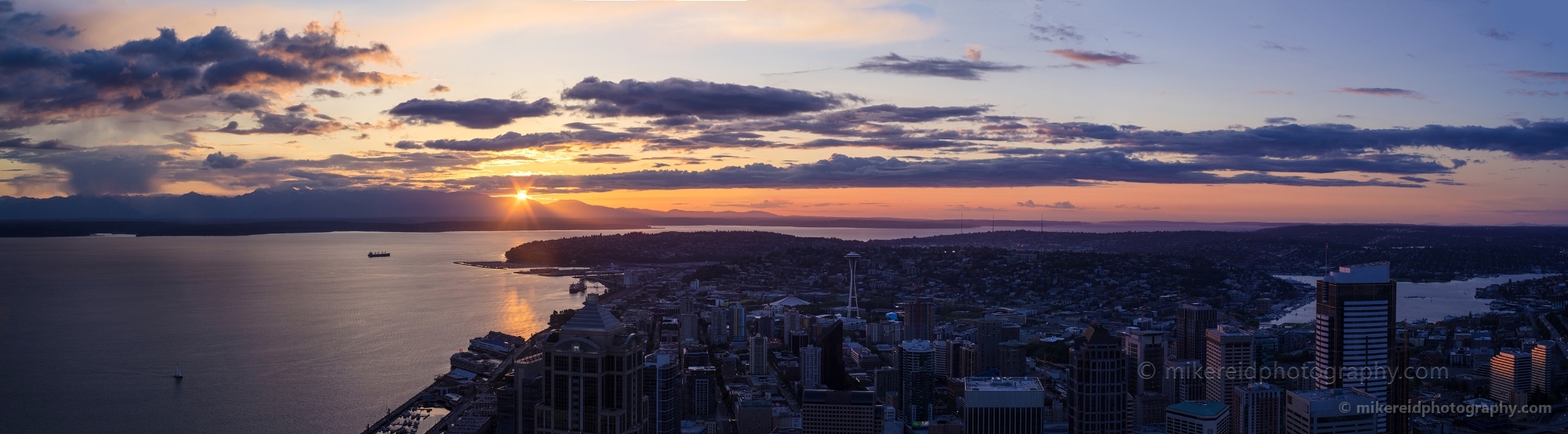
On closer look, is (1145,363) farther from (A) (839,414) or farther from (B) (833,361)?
(A) (839,414)

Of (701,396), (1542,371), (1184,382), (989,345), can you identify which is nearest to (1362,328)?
(1184,382)

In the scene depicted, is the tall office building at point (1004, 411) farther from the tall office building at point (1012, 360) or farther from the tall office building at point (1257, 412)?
the tall office building at point (1012, 360)

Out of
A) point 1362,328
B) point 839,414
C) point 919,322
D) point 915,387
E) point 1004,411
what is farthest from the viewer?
point 919,322

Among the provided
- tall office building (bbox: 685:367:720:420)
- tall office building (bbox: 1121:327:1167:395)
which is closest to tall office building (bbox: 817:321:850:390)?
tall office building (bbox: 685:367:720:420)

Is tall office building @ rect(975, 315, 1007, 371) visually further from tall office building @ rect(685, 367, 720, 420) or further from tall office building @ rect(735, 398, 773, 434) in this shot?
tall office building @ rect(735, 398, 773, 434)

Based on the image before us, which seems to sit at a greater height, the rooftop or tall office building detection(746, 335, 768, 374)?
the rooftop

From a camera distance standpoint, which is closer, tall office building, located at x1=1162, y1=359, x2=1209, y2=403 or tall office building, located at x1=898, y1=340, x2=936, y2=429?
tall office building, located at x1=898, y1=340, x2=936, y2=429

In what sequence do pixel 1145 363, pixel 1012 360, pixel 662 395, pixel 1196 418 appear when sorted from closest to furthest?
pixel 1196 418 < pixel 662 395 < pixel 1145 363 < pixel 1012 360

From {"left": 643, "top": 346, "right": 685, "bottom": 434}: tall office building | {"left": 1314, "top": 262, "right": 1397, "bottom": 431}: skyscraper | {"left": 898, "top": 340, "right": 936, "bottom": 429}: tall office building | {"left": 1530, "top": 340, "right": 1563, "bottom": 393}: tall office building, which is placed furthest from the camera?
{"left": 1530, "top": 340, "right": 1563, "bottom": 393}: tall office building

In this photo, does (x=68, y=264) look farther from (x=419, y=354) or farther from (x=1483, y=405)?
(x=1483, y=405)
